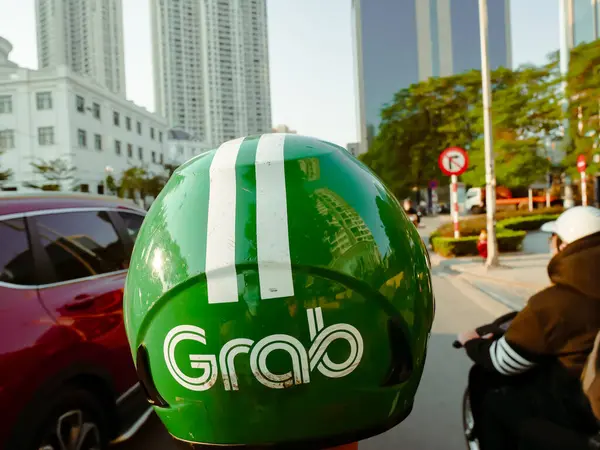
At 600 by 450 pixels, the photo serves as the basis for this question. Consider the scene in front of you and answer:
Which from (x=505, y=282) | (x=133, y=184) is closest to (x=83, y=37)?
(x=133, y=184)

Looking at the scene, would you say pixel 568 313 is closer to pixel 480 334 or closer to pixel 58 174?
pixel 480 334

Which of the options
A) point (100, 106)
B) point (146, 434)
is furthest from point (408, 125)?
point (146, 434)

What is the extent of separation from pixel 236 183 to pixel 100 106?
5559cm

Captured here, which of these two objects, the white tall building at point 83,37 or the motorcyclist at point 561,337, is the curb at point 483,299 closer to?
the motorcyclist at point 561,337

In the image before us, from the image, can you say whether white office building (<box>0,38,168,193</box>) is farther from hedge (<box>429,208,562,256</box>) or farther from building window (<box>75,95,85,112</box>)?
hedge (<box>429,208,562,256</box>)

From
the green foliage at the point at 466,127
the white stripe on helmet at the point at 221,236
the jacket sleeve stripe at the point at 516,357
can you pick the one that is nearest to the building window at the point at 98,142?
the green foliage at the point at 466,127

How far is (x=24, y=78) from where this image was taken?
45.2m

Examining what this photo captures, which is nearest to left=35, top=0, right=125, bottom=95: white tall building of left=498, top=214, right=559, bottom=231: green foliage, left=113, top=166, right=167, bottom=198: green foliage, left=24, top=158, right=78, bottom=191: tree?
left=113, top=166, right=167, bottom=198: green foliage

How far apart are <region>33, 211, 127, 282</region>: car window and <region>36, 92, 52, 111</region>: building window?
48.3 m

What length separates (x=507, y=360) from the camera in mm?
2016

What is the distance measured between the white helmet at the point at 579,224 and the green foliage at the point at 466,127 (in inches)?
737

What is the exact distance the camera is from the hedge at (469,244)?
1328 cm

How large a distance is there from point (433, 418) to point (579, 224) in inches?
84.6

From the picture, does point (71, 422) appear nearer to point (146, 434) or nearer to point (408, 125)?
point (146, 434)
